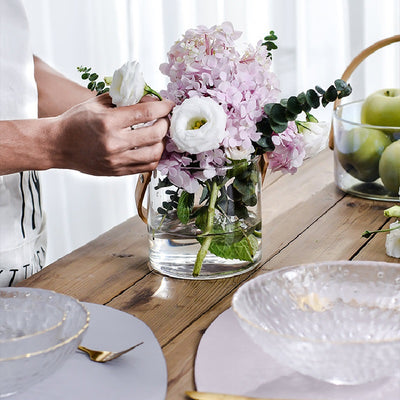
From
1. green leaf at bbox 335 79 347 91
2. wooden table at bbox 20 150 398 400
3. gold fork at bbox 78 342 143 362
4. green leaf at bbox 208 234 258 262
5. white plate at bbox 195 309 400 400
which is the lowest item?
wooden table at bbox 20 150 398 400

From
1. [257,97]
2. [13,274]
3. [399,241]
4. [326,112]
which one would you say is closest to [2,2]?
[13,274]

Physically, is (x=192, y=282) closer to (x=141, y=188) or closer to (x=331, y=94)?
(x=141, y=188)

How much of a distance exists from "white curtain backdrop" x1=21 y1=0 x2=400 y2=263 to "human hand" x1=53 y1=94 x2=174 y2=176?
1767 mm

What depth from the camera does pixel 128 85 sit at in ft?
2.64

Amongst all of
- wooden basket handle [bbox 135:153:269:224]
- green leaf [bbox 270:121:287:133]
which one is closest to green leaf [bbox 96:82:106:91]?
wooden basket handle [bbox 135:153:269:224]

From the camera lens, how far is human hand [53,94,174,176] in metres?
0.84

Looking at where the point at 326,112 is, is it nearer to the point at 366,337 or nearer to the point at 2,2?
the point at 2,2

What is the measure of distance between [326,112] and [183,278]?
6.54 ft

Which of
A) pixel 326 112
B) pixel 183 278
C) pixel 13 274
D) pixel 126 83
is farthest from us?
pixel 326 112

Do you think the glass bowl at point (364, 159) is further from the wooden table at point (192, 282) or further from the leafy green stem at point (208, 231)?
the leafy green stem at point (208, 231)

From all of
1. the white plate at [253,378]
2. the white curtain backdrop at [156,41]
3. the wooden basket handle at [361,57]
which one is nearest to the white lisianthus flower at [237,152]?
the white plate at [253,378]

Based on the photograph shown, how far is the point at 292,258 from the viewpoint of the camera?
996mm

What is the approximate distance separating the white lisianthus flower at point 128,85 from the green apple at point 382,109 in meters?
0.55

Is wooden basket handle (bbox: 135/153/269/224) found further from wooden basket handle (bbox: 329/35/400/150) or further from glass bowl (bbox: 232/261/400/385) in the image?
wooden basket handle (bbox: 329/35/400/150)
